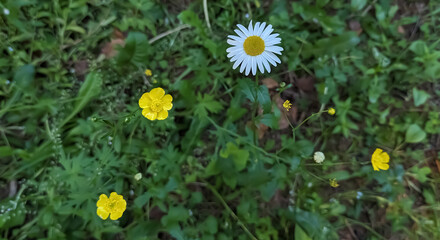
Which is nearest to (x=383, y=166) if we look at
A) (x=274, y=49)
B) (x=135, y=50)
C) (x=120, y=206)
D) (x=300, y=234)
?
(x=300, y=234)

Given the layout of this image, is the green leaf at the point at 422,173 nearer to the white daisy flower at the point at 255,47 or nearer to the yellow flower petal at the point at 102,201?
the white daisy flower at the point at 255,47

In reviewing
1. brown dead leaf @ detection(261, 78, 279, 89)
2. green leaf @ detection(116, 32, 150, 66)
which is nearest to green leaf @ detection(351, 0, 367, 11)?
brown dead leaf @ detection(261, 78, 279, 89)

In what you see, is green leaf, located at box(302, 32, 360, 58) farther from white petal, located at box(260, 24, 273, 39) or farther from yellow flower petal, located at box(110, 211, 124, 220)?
yellow flower petal, located at box(110, 211, 124, 220)

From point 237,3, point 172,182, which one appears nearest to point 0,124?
point 172,182

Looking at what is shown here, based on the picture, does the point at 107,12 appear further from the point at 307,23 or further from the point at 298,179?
the point at 298,179

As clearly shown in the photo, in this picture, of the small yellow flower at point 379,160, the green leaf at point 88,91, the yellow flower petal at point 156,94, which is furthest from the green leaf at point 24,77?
the small yellow flower at point 379,160
